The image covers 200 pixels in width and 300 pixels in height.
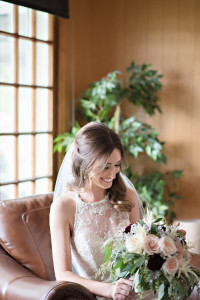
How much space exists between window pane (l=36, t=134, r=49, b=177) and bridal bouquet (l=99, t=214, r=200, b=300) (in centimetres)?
211

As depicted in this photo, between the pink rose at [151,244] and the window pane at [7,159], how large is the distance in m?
2.01

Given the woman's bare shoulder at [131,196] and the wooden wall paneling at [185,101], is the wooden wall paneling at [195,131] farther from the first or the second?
the woman's bare shoulder at [131,196]

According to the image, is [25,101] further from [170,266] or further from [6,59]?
[170,266]

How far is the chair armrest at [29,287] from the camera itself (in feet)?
6.79

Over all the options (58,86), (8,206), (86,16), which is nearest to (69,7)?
(86,16)

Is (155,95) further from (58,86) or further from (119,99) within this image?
(58,86)

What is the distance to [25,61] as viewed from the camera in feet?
12.7

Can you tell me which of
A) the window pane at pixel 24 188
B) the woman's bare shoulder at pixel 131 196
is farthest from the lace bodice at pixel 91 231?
the window pane at pixel 24 188

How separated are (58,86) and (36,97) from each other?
0.85 feet

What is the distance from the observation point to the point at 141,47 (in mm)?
4410

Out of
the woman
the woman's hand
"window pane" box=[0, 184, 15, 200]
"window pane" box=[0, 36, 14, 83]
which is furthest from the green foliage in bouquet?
the woman's hand

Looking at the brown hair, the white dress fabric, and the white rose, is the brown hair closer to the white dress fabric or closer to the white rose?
the white dress fabric

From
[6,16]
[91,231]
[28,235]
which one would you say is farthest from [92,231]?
[6,16]

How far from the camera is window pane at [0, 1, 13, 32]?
3590 mm
